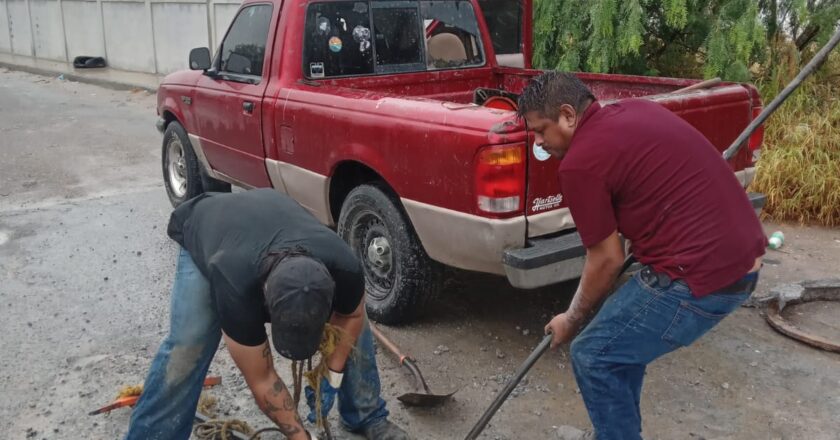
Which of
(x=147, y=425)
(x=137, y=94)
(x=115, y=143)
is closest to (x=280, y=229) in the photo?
(x=147, y=425)

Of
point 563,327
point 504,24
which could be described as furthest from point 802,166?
point 563,327

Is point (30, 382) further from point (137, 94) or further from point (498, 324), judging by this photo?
point (137, 94)

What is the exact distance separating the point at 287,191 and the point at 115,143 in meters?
6.07

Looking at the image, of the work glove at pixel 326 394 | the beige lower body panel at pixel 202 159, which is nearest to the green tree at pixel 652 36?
the beige lower body panel at pixel 202 159

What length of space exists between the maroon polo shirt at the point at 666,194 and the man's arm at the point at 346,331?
3.07ft

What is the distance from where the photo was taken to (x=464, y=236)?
377cm

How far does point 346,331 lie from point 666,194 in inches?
49.8

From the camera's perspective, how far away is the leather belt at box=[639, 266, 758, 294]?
2568mm

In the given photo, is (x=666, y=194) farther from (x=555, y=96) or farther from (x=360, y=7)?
(x=360, y=7)

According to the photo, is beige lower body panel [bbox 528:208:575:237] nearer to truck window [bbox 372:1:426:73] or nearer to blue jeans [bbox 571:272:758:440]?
blue jeans [bbox 571:272:758:440]

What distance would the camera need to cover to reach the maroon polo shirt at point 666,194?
97.7 inches

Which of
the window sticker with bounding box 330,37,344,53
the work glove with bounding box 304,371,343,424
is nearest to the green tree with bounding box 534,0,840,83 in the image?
the window sticker with bounding box 330,37,344,53

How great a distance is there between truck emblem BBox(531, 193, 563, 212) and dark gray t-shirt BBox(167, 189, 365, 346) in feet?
3.89

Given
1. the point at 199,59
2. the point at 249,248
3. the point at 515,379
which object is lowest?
the point at 515,379
